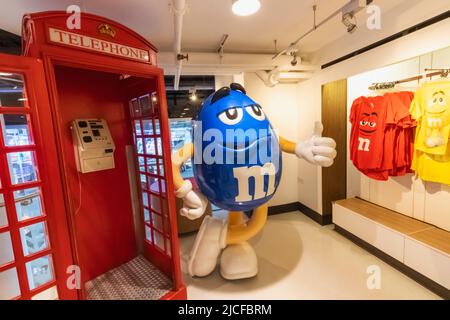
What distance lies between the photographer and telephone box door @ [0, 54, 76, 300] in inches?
51.3

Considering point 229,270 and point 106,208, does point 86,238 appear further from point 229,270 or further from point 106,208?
point 229,270

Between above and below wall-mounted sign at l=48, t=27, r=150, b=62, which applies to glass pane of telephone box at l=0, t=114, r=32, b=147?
below

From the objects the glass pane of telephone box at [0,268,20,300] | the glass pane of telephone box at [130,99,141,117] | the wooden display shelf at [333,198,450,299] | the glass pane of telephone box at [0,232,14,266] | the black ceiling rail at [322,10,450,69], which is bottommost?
the wooden display shelf at [333,198,450,299]

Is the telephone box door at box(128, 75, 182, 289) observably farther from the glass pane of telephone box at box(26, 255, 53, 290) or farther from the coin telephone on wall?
the glass pane of telephone box at box(26, 255, 53, 290)

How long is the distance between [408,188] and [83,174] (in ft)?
12.5

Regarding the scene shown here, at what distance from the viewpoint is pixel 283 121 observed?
4.05 metres

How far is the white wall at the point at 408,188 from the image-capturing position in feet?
7.93

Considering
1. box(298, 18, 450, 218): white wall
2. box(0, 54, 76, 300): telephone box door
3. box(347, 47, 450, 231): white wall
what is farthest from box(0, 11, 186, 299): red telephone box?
box(347, 47, 450, 231): white wall

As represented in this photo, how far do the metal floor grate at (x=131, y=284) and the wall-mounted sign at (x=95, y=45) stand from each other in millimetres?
2163

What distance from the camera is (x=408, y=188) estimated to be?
9.16 feet

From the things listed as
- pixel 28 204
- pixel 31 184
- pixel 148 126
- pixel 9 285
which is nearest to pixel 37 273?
pixel 9 285

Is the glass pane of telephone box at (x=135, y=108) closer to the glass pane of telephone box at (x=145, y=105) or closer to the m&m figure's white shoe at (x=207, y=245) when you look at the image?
the glass pane of telephone box at (x=145, y=105)

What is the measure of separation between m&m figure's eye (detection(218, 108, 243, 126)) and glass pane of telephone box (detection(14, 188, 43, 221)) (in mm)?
1455

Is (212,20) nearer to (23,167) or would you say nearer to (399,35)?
(399,35)
